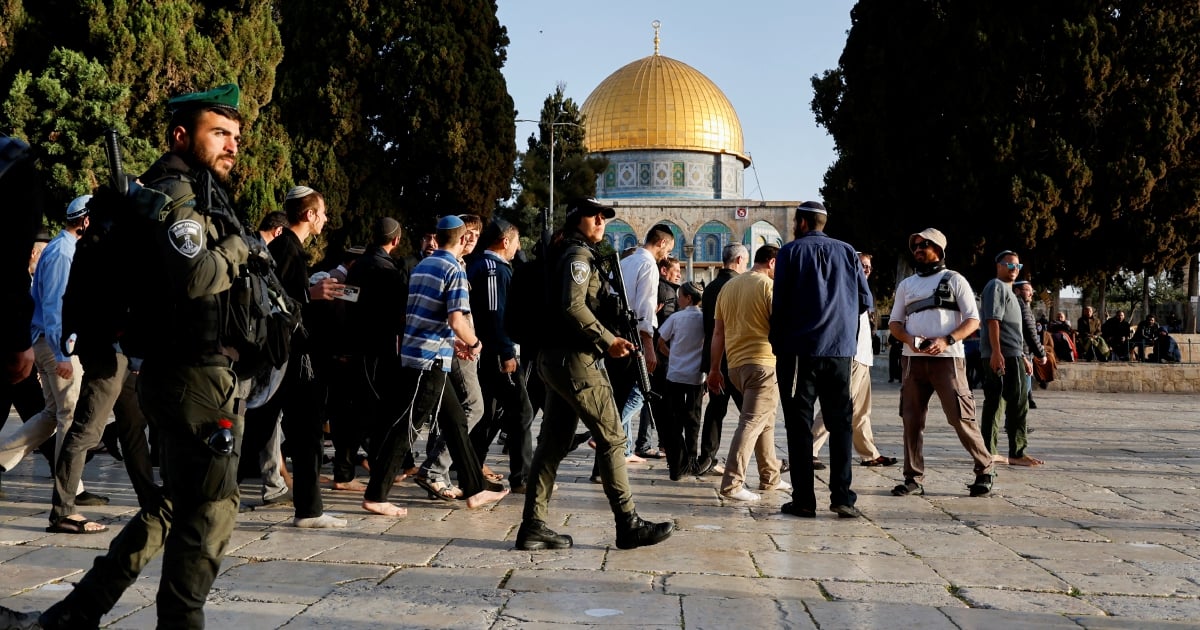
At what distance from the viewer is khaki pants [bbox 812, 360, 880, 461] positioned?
7.74m

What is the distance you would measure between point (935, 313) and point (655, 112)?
208ft

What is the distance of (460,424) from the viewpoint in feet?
19.0

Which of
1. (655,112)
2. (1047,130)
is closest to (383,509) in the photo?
(1047,130)

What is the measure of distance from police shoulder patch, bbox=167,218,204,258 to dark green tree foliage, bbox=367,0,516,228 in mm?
23786

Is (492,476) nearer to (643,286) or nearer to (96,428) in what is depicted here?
(643,286)

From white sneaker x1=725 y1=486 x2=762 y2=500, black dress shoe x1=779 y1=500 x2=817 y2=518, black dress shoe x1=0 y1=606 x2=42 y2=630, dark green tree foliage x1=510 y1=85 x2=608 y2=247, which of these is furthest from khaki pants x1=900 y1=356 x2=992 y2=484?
dark green tree foliage x1=510 y1=85 x2=608 y2=247

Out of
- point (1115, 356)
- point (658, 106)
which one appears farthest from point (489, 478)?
point (658, 106)

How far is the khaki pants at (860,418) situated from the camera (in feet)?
25.4

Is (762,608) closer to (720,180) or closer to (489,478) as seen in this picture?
(489,478)

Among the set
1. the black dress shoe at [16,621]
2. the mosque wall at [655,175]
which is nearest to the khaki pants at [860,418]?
the black dress shoe at [16,621]

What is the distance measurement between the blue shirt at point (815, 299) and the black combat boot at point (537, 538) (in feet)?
6.19

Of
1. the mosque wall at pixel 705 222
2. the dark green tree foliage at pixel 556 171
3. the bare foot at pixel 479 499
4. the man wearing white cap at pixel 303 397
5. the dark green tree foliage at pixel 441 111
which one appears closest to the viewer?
the man wearing white cap at pixel 303 397

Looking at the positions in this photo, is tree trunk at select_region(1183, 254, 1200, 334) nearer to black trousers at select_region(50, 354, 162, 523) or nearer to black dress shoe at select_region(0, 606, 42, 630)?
black trousers at select_region(50, 354, 162, 523)

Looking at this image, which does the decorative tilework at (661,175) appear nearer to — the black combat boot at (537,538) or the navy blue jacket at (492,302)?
the navy blue jacket at (492,302)
